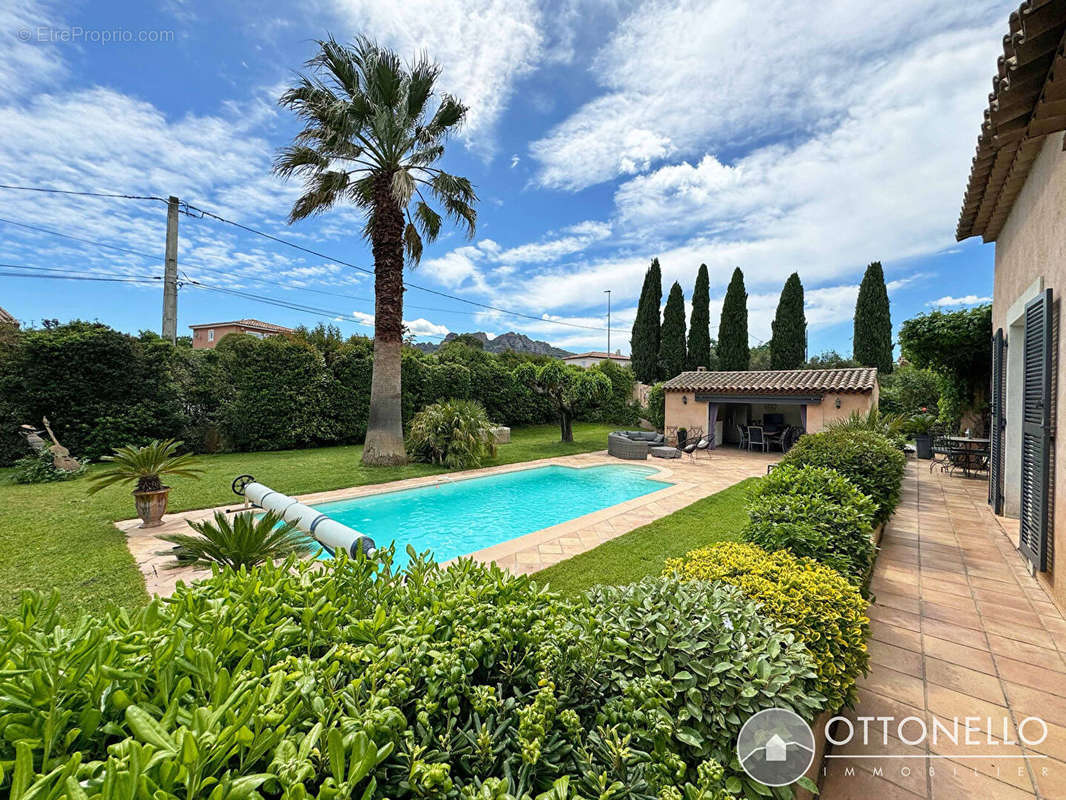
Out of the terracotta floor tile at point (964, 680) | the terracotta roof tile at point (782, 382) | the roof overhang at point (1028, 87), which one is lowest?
the terracotta floor tile at point (964, 680)

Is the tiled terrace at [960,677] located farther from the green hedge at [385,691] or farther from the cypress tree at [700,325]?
the cypress tree at [700,325]

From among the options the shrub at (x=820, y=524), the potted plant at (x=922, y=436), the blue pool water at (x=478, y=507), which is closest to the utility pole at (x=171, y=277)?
the blue pool water at (x=478, y=507)

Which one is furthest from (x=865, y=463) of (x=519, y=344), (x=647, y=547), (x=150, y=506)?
(x=519, y=344)

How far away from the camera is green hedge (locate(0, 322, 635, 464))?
1103 cm

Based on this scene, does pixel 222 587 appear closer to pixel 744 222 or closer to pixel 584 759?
pixel 584 759

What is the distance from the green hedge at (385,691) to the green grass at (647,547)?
193 cm

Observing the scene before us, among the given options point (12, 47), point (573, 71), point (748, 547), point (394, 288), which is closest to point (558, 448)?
point (394, 288)

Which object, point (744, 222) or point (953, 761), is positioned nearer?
point (953, 761)

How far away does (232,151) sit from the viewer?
45.3ft

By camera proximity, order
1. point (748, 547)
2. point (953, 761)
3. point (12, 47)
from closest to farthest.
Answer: point (953, 761) < point (748, 547) < point (12, 47)

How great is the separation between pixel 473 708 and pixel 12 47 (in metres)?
15.2

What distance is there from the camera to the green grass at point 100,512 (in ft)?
15.0

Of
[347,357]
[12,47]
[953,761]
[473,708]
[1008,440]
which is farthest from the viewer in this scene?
[347,357]

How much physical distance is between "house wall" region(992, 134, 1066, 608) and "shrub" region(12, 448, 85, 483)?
16518mm
